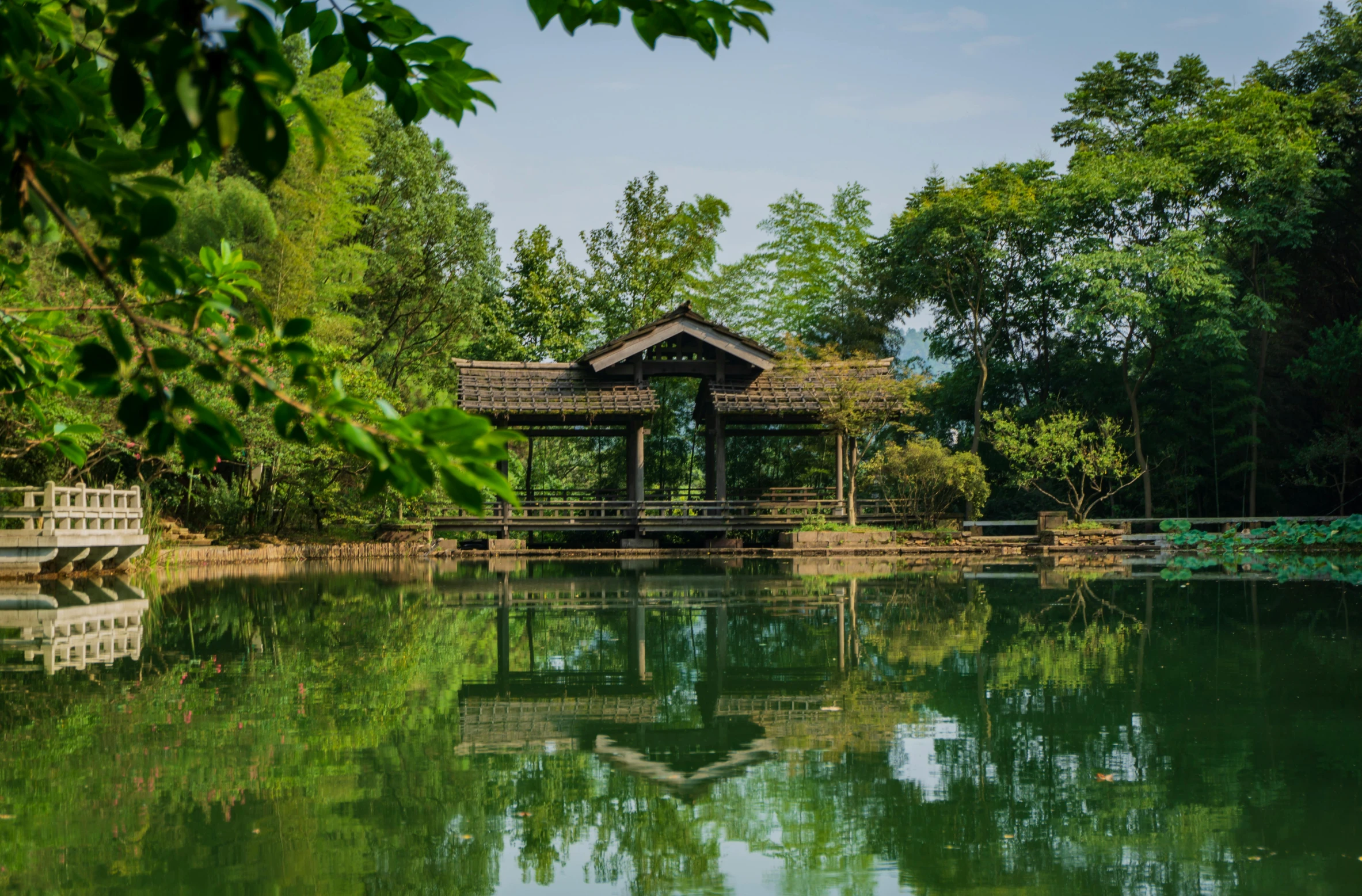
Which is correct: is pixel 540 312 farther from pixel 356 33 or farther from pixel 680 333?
pixel 356 33

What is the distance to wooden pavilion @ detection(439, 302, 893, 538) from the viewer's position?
19641 millimetres

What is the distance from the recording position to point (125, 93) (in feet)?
3.63

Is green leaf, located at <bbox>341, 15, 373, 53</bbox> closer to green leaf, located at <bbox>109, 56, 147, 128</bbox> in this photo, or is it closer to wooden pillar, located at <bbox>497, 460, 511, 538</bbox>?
green leaf, located at <bbox>109, 56, 147, 128</bbox>

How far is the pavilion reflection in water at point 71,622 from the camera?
6.75 meters

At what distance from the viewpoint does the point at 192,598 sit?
10.6 meters

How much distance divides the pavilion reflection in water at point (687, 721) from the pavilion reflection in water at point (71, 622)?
8.63 feet

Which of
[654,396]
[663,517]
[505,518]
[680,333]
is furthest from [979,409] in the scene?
[505,518]

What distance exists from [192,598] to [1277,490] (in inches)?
768

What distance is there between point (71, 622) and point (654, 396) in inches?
509

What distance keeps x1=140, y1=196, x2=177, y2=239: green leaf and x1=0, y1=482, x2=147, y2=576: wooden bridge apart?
11.2m

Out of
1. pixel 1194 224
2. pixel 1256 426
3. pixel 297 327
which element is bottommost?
pixel 297 327

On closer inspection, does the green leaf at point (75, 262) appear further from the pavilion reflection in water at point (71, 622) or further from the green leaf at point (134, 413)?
the pavilion reflection in water at point (71, 622)

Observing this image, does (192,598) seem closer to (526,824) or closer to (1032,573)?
(526,824)

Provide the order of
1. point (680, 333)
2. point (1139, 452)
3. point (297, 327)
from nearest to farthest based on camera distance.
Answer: point (297, 327) → point (1139, 452) → point (680, 333)
